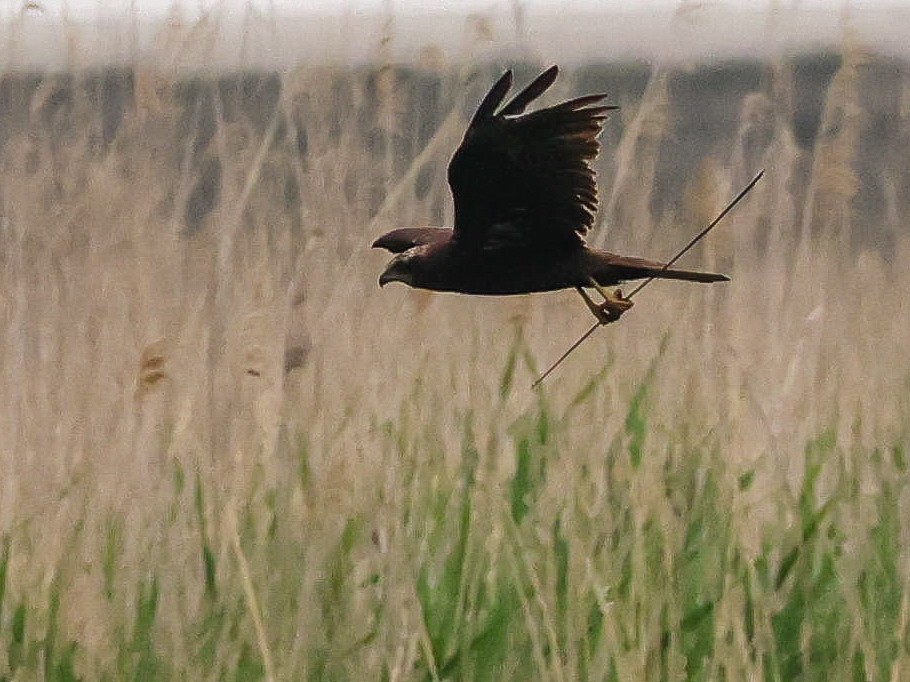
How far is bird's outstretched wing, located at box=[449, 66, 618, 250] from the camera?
1638mm

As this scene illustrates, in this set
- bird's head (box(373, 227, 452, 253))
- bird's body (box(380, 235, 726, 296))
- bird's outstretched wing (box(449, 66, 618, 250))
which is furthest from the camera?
bird's head (box(373, 227, 452, 253))

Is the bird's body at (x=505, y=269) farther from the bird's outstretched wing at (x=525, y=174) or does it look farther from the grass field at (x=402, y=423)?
the grass field at (x=402, y=423)

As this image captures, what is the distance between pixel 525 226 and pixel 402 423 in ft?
1.03

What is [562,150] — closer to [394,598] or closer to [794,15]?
[394,598]

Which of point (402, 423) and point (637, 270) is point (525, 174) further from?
point (402, 423)

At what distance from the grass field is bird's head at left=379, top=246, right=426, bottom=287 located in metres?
0.13

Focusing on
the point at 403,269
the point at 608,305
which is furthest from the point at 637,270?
the point at 403,269

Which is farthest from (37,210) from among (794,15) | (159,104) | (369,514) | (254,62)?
(794,15)

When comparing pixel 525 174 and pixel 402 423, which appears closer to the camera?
pixel 525 174

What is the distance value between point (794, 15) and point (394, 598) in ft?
3.99

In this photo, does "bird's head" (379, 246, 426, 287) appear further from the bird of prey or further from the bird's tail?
the bird's tail

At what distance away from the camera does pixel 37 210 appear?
2459mm

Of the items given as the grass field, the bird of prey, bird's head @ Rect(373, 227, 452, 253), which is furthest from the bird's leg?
bird's head @ Rect(373, 227, 452, 253)

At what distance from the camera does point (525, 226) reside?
180 cm
